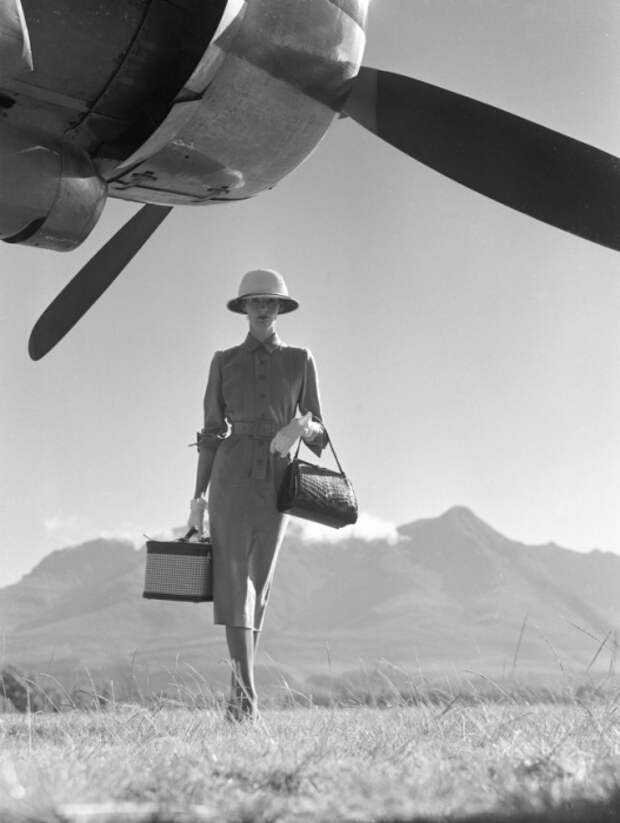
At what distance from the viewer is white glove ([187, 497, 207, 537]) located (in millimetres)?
4180

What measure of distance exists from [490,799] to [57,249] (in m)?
1.98

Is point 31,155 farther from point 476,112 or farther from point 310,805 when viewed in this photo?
point 310,805

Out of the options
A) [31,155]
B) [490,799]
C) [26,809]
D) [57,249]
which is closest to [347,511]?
[57,249]

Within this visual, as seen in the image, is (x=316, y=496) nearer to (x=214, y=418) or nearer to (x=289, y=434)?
(x=289, y=434)

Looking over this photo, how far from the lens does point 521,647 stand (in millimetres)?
3500

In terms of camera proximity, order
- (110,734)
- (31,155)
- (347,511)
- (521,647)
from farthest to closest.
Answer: (347,511) < (521,647) < (110,734) < (31,155)

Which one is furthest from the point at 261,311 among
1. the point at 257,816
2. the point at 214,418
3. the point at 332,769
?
the point at 257,816

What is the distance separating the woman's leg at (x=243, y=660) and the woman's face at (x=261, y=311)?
1301mm

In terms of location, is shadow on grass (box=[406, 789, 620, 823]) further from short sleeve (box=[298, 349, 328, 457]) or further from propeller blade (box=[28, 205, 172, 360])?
propeller blade (box=[28, 205, 172, 360])

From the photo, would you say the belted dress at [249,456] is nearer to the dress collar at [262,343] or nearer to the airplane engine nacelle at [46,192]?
the dress collar at [262,343]

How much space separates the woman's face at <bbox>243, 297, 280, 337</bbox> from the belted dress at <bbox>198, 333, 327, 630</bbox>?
0.16ft

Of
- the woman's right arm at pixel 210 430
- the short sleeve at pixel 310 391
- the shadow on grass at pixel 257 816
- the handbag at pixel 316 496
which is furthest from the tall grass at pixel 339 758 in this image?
the short sleeve at pixel 310 391

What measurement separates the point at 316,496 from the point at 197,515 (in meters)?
0.56

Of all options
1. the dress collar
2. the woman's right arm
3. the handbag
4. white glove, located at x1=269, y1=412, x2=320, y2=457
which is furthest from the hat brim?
the handbag
